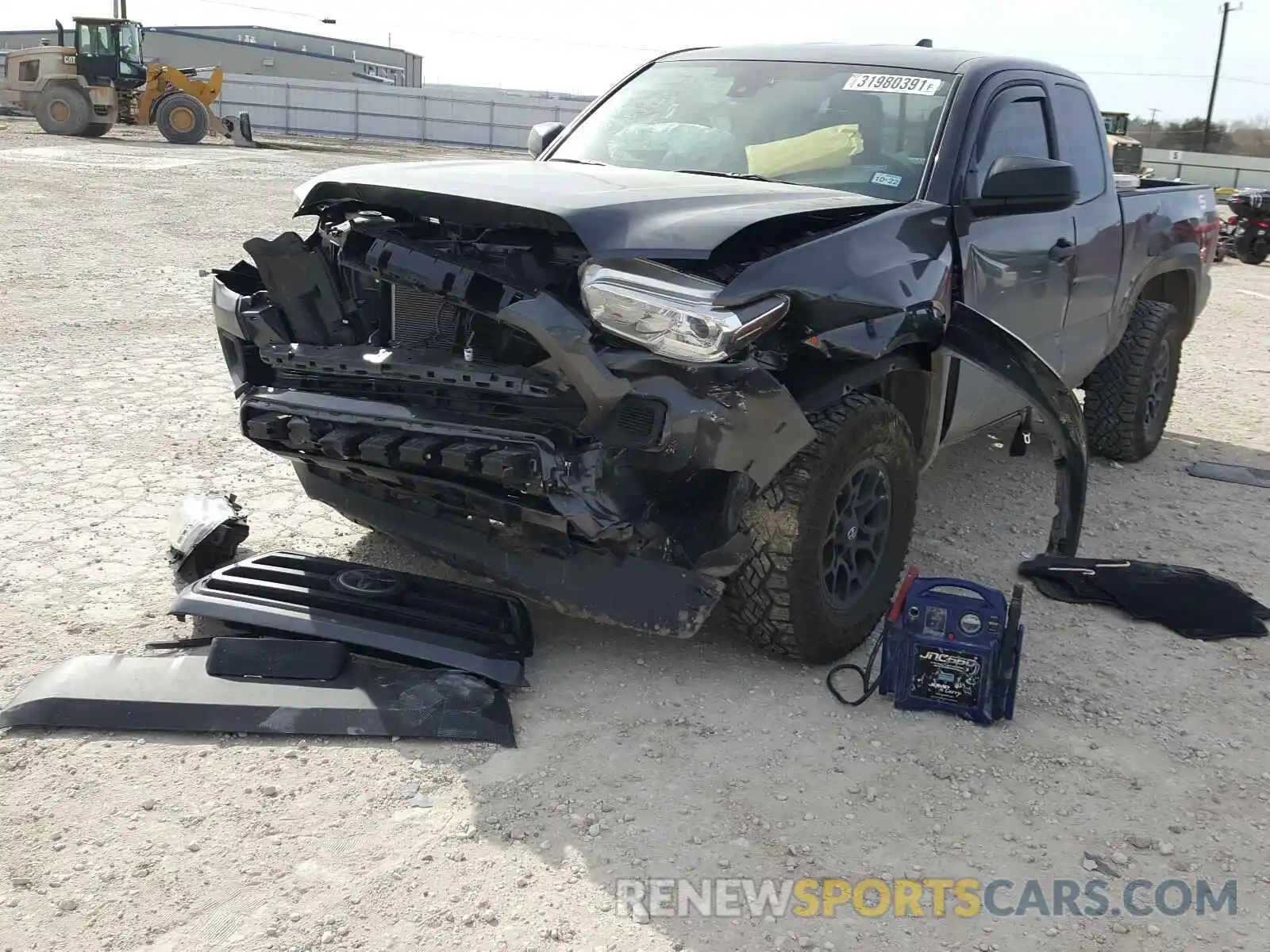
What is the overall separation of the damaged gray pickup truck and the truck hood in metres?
0.01

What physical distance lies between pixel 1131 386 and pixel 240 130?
27.1 m

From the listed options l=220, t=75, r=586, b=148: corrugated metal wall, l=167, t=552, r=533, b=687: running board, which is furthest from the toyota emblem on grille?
l=220, t=75, r=586, b=148: corrugated metal wall

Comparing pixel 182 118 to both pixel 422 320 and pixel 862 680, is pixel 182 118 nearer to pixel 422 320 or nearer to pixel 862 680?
pixel 422 320

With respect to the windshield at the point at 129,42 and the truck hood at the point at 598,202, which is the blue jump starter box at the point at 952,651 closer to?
the truck hood at the point at 598,202

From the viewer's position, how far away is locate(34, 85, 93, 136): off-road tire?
26.4m

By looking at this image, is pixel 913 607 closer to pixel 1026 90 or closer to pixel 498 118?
pixel 1026 90

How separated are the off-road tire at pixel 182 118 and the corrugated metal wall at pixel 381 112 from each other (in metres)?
12.2

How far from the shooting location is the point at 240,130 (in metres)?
28.9

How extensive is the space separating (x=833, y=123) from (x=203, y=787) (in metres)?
2.94

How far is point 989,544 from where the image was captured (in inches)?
195

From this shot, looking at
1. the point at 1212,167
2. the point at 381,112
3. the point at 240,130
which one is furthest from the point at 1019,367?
the point at 1212,167

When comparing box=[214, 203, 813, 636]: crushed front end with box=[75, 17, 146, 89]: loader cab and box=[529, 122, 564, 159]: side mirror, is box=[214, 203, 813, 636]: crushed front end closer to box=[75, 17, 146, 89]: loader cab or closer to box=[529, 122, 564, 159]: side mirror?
box=[529, 122, 564, 159]: side mirror

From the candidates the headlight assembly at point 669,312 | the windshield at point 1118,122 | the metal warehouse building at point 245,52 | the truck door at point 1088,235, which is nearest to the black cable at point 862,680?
the headlight assembly at point 669,312

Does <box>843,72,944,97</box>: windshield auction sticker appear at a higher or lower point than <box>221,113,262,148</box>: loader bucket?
lower
